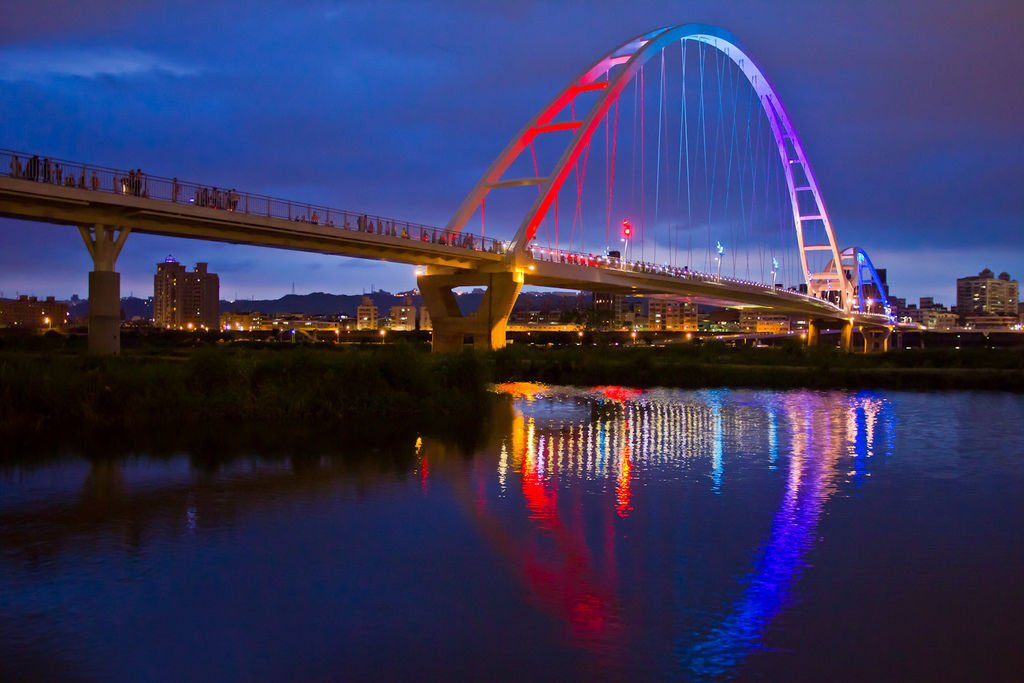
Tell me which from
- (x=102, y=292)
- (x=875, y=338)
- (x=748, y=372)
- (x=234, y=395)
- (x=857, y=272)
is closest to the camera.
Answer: (x=234, y=395)

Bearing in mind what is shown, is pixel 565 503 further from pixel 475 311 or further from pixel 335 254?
pixel 475 311

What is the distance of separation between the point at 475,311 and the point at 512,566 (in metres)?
38.2

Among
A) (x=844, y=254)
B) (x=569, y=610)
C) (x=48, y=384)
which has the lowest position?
(x=569, y=610)

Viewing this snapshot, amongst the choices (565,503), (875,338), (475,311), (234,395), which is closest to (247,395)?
(234,395)

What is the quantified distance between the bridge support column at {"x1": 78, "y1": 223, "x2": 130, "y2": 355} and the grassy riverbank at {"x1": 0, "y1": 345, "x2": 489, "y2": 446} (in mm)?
4233

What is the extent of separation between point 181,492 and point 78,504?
1417mm

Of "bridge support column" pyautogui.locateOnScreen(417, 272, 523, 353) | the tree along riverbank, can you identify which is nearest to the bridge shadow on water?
the tree along riverbank

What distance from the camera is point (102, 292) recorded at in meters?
26.3

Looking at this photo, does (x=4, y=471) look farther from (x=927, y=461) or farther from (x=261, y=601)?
(x=927, y=461)

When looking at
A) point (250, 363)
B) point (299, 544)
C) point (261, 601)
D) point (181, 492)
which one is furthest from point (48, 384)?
point (261, 601)

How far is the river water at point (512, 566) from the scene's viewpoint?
7176mm

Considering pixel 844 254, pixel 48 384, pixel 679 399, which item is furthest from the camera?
pixel 844 254

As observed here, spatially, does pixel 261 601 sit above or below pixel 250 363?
below

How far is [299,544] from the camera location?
33.9 ft
